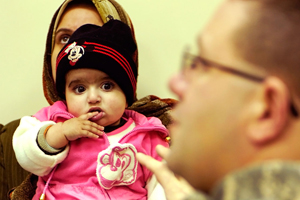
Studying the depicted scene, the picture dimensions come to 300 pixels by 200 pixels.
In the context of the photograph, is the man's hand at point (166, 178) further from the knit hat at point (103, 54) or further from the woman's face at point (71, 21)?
the woman's face at point (71, 21)

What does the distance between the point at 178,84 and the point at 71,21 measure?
92 cm

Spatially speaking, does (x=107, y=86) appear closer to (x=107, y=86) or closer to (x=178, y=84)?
(x=107, y=86)

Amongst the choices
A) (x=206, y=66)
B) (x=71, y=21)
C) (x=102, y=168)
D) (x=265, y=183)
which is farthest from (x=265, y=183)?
(x=71, y=21)

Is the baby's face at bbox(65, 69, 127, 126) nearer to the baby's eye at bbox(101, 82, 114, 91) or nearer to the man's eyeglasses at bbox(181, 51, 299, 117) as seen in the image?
the baby's eye at bbox(101, 82, 114, 91)

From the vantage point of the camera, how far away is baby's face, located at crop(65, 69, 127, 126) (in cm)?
109

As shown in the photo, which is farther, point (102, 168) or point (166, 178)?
point (102, 168)

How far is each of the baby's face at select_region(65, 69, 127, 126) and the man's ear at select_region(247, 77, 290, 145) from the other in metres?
0.68

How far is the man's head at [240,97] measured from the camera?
1.58 ft

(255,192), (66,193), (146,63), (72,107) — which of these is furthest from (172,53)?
(255,192)

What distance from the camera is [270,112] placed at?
0.48m

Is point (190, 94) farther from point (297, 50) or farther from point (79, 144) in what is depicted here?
point (79, 144)

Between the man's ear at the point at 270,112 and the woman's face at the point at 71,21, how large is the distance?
3.35 ft

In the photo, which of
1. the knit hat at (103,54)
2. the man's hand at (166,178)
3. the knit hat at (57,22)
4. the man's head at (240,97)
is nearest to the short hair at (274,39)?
the man's head at (240,97)

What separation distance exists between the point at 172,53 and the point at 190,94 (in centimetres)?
110
